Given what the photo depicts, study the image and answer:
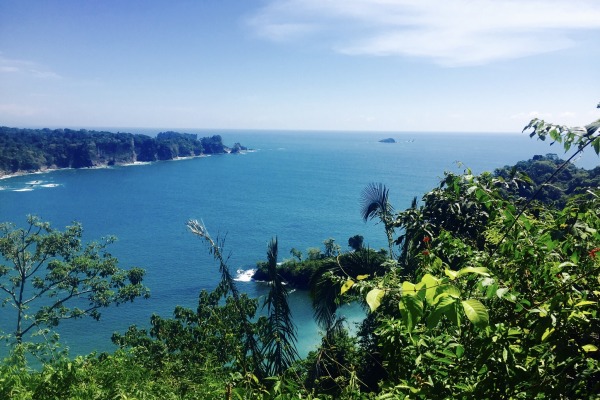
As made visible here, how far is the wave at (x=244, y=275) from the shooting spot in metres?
32.1

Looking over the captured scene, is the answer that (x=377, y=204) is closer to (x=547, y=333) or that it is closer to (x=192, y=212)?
(x=547, y=333)

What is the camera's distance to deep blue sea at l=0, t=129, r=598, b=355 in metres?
27.3

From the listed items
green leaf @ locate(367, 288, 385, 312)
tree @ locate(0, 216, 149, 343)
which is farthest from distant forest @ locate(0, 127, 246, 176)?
green leaf @ locate(367, 288, 385, 312)

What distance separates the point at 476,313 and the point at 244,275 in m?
33.0

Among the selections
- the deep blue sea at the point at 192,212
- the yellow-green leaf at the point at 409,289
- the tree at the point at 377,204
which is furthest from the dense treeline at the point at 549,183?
the deep blue sea at the point at 192,212

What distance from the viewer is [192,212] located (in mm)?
54562

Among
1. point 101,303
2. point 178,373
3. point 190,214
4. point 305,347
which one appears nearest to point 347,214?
point 190,214

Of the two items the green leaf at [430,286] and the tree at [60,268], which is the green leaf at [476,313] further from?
the tree at [60,268]

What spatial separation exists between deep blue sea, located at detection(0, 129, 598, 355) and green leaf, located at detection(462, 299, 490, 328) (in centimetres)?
2078

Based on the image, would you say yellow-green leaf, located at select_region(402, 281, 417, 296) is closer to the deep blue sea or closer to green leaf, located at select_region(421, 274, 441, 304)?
green leaf, located at select_region(421, 274, 441, 304)

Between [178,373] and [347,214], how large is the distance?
44333 mm

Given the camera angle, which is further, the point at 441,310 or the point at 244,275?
the point at 244,275

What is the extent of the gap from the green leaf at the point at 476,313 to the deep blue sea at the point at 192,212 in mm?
20782

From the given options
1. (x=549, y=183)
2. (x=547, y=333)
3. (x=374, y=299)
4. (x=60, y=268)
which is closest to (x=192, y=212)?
Answer: (x=60, y=268)
